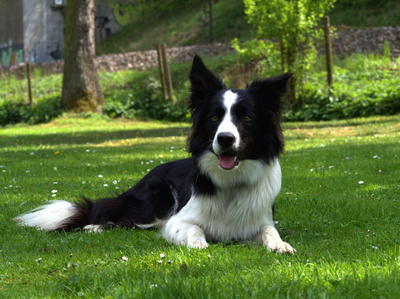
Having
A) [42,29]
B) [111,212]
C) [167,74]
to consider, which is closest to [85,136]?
[167,74]

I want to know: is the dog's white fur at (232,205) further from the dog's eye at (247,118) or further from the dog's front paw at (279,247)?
the dog's front paw at (279,247)

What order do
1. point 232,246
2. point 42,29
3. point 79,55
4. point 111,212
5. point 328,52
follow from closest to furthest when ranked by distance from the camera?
point 232,246 < point 111,212 < point 328,52 < point 79,55 < point 42,29

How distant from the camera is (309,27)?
15.9 meters

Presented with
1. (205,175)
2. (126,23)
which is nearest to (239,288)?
(205,175)

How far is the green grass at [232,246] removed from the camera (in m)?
2.82

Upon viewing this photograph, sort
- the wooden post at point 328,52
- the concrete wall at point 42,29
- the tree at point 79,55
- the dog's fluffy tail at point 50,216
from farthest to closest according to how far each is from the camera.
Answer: the concrete wall at point 42,29 < the tree at point 79,55 < the wooden post at point 328,52 < the dog's fluffy tail at point 50,216

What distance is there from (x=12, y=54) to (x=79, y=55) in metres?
23.6

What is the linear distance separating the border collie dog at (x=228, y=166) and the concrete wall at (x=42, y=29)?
34341 millimetres

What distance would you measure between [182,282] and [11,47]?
4008 cm

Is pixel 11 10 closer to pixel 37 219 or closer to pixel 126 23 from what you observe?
pixel 126 23

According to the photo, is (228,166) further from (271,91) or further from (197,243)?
(271,91)

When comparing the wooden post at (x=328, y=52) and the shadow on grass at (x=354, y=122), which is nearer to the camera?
the shadow on grass at (x=354, y=122)

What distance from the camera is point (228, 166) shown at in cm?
407

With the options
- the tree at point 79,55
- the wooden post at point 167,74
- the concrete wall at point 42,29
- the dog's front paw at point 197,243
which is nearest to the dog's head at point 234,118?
the dog's front paw at point 197,243
